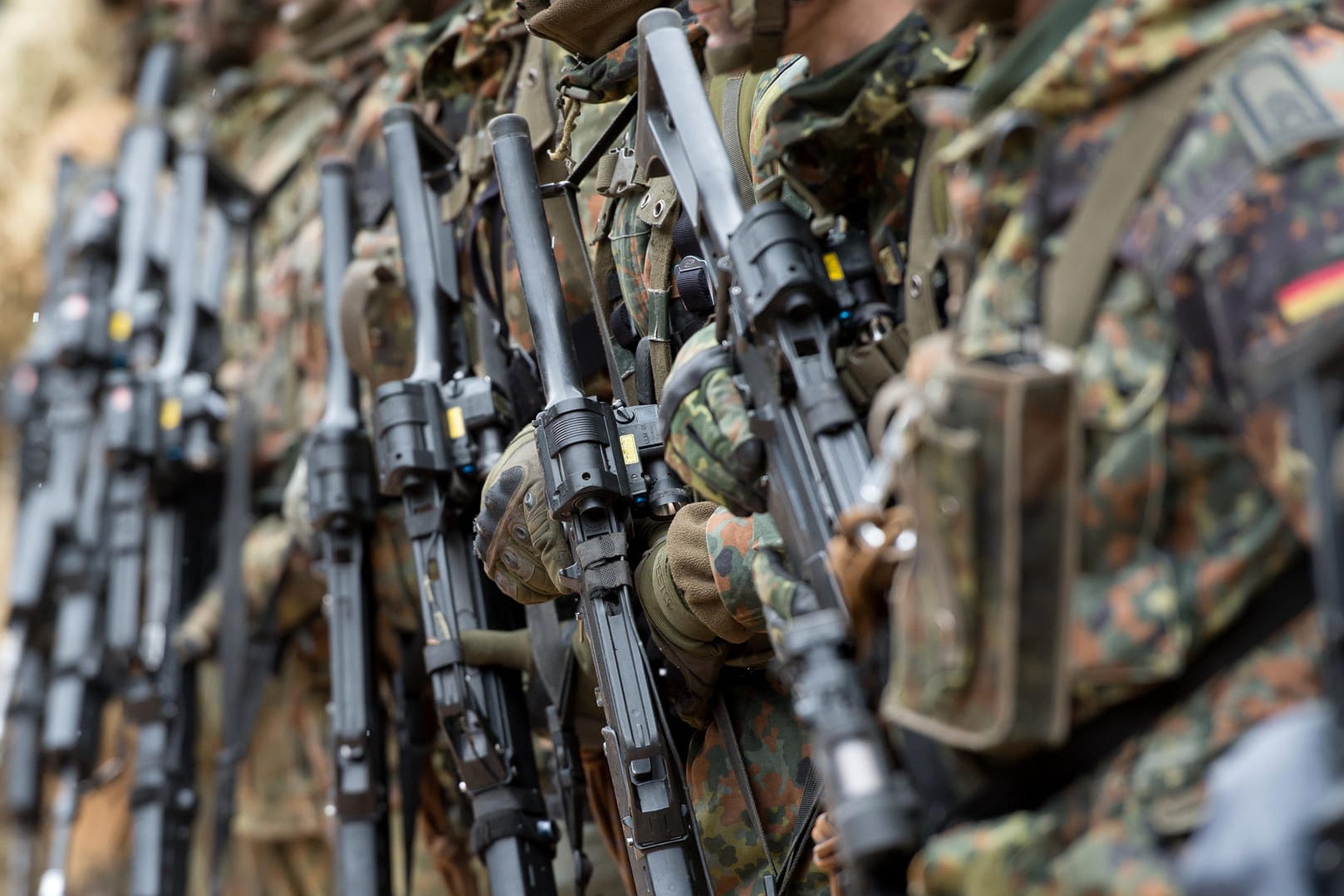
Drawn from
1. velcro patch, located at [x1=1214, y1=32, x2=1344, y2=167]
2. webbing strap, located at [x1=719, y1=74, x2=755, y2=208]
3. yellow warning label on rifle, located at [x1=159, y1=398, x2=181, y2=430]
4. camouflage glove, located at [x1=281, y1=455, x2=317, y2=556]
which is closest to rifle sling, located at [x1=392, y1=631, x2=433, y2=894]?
camouflage glove, located at [x1=281, y1=455, x2=317, y2=556]

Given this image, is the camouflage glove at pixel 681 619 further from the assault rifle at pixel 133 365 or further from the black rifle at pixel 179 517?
the assault rifle at pixel 133 365

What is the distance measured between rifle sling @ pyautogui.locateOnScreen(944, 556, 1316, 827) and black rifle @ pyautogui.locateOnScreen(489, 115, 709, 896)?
3.84 feet

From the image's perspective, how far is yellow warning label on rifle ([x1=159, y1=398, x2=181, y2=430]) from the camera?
5715 mm

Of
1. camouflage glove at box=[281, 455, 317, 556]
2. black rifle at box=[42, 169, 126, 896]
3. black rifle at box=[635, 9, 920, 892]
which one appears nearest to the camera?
black rifle at box=[635, 9, 920, 892]

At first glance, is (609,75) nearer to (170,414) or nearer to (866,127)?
(866,127)

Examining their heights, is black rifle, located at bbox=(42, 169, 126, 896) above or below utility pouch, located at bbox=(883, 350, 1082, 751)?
above

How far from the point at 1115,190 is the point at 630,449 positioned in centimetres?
146

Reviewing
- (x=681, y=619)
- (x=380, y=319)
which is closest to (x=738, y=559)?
(x=681, y=619)

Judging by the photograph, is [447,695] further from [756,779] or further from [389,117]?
[389,117]

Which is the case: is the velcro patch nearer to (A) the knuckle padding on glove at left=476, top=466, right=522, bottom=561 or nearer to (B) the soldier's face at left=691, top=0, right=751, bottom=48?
(B) the soldier's face at left=691, top=0, right=751, bottom=48

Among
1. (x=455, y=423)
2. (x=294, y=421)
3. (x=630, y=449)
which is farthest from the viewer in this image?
(x=294, y=421)

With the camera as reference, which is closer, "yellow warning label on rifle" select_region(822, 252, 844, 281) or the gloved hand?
"yellow warning label on rifle" select_region(822, 252, 844, 281)

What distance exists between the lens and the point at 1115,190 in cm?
164

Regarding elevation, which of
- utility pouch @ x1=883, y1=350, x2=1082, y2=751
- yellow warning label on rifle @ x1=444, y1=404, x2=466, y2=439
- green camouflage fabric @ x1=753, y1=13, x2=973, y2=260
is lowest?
utility pouch @ x1=883, y1=350, x2=1082, y2=751
